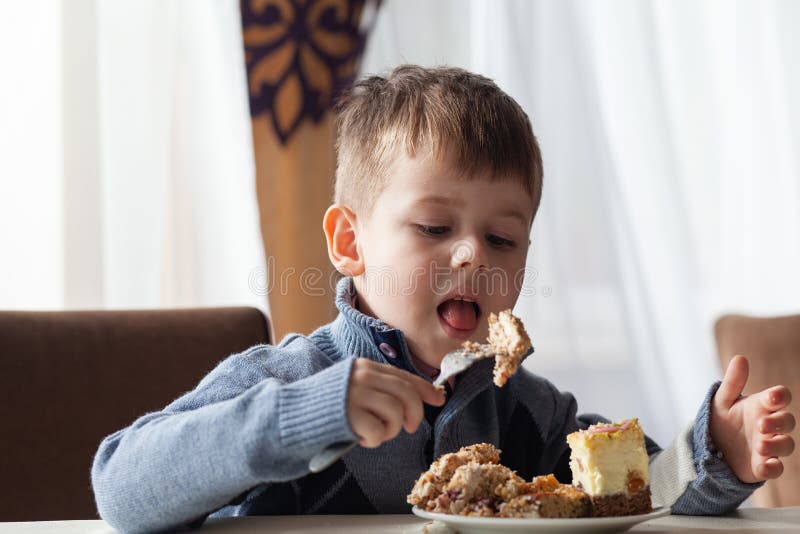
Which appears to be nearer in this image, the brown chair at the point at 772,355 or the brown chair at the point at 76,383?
the brown chair at the point at 76,383

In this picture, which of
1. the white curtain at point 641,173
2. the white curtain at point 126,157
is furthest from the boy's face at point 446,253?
the white curtain at point 641,173

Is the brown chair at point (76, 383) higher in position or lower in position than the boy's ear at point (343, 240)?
lower

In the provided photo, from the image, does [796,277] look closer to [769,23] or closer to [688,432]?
[769,23]

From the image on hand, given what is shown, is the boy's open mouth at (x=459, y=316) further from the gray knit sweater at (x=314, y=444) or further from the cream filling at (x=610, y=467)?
the cream filling at (x=610, y=467)

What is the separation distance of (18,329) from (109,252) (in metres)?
0.70

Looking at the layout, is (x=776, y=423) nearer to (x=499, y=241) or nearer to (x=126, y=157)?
(x=499, y=241)

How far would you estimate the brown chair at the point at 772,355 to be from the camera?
4.93 feet

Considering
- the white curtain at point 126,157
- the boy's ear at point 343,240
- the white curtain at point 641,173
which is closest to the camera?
the boy's ear at point 343,240

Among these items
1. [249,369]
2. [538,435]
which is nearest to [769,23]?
[538,435]

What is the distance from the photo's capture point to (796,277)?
7.81 feet

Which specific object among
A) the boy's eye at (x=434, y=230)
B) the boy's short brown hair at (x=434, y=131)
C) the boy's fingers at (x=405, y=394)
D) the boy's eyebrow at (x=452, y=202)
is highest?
the boy's short brown hair at (x=434, y=131)

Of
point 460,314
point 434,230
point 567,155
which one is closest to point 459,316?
point 460,314

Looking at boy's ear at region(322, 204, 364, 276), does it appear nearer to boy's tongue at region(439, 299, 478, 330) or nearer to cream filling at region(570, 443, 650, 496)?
boy's tongue at region(439, 299, 478, 330)

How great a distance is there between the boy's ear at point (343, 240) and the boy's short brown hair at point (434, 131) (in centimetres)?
2
